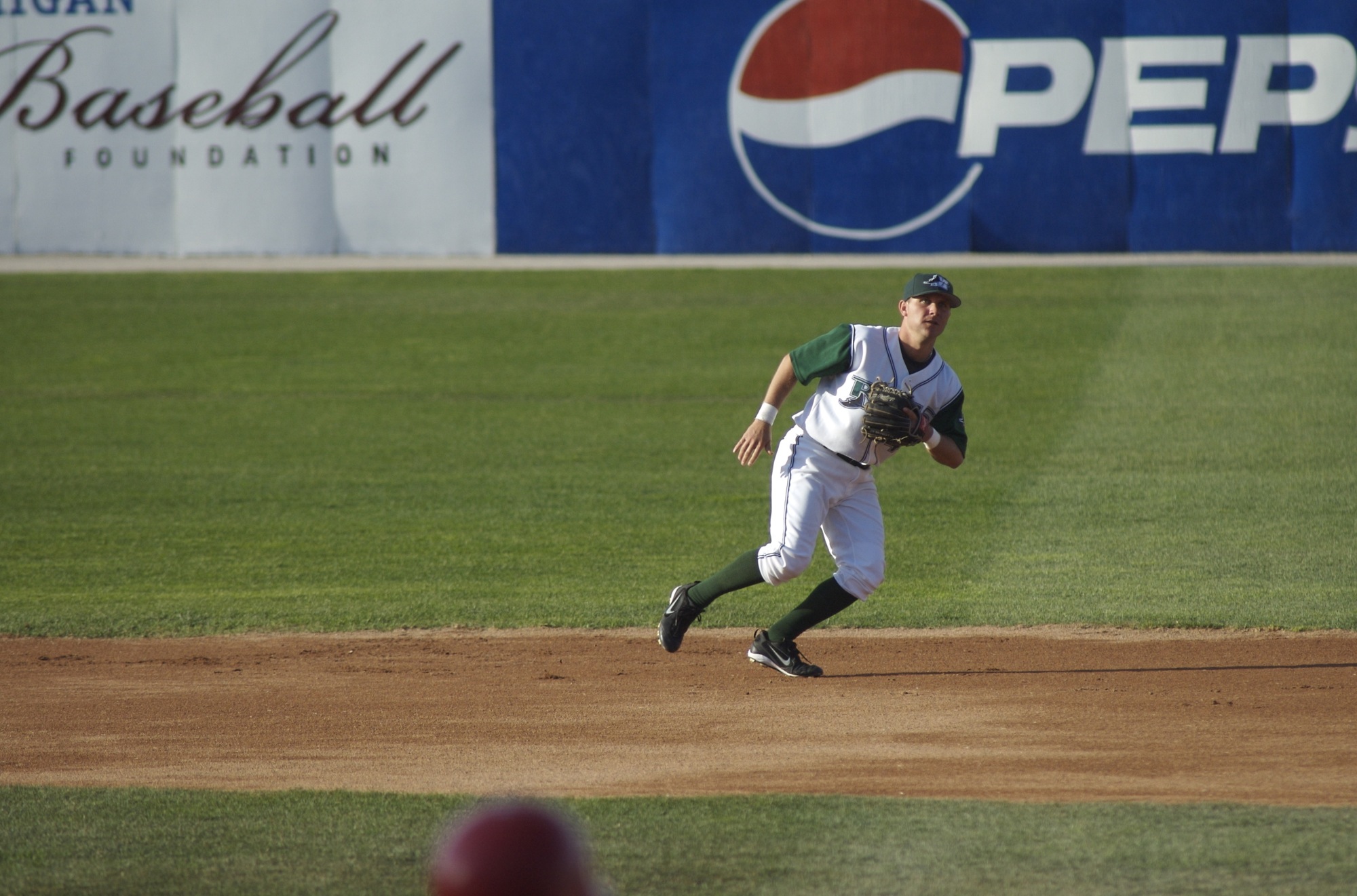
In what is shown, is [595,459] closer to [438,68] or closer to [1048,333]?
[1048,333]

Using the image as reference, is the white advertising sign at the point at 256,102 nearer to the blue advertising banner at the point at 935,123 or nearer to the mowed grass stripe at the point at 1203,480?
the blue advertising banner at the point at 935,123

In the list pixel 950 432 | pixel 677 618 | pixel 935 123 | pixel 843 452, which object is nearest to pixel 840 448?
pixel 843 452

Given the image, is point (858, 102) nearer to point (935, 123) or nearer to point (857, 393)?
point (935, 123)

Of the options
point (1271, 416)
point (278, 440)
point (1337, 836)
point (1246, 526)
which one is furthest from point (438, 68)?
point (1337, 836)

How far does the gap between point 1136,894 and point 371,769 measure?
265 cm

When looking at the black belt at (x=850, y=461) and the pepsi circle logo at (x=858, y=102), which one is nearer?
the black belt at (x=850, y=461)

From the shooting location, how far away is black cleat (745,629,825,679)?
253 inches

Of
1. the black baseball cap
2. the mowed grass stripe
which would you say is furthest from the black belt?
the mowed grass stripe

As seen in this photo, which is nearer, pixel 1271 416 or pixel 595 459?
pixel 595 459

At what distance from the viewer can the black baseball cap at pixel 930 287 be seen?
5.91 metres

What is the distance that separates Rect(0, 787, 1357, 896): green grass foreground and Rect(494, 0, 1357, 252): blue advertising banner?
16456mm

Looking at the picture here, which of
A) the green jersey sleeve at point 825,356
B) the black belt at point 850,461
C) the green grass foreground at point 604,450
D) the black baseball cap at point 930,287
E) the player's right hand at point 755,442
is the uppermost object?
the black baseball cap at point 930,287

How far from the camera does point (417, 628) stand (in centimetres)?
762

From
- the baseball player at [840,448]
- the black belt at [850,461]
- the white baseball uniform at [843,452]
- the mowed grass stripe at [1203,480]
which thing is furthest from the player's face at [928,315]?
the mowed grass stripe at [1203,480]
